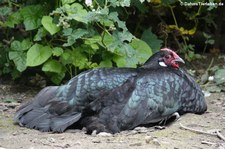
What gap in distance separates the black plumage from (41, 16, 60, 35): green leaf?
72 centimetres

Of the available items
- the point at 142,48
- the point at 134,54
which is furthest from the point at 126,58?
the point at 142,48

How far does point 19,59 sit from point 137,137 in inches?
81.0

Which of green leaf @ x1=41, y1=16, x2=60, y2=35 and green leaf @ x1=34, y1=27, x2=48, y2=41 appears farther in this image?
green leaf @ x1=34, y1=27, x2=48, y2=41

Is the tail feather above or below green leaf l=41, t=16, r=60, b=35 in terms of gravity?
below

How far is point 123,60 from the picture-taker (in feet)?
20.1

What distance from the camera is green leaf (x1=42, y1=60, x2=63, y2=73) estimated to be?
6075 millimetres

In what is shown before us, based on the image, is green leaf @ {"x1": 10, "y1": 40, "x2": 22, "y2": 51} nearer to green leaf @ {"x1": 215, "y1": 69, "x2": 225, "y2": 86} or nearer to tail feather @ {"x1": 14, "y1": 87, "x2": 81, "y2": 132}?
tail feather @ {"x1": 14, "y1": 87, "x2": 81, "y2": 132}

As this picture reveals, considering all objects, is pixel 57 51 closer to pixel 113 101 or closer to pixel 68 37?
pixel 68 37

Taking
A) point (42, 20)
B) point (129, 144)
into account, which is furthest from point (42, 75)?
point (129, 144)

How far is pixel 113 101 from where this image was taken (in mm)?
5094

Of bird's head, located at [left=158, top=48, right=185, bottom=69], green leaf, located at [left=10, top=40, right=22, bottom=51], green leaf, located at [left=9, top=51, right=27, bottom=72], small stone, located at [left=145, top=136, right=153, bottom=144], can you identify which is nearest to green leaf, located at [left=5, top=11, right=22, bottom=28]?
→ green leaf, located at [left=10, top=40, right=22, bottom=51]

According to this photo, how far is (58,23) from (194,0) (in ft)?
5.40

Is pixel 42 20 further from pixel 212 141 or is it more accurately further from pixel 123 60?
pixel 212 141

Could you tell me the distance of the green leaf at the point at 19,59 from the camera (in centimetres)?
620
